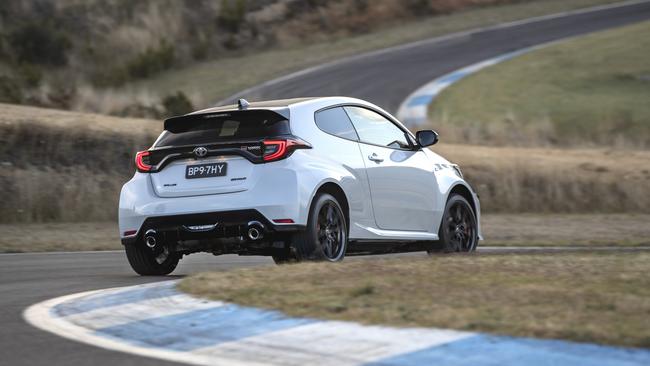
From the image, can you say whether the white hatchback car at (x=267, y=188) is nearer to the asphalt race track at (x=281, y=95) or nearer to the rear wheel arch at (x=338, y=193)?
the rear wheel arch at (x=338, y=193)

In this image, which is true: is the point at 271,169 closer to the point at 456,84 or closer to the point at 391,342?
the point at 391,342

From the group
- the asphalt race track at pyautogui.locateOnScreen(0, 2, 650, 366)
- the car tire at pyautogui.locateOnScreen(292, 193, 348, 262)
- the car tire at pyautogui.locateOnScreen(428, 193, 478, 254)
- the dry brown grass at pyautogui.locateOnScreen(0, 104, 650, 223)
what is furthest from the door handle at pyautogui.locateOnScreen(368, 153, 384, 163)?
the dry brown grass at pyautogui.locateOnScreen(0, 104, 650, 223)

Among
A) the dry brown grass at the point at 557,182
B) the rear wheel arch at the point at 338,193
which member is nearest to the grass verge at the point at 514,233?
the dry brown grass at the point at 557,182

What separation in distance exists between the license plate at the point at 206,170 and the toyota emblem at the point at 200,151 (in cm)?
8

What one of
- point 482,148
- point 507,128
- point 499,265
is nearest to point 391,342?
point 499,265

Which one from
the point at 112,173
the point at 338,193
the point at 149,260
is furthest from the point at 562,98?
the point at 149,260

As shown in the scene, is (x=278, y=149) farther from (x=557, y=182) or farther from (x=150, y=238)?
(x=557, y=182)

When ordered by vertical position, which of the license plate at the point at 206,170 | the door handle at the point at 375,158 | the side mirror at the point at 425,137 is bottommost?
the license plate at the point at 206,170

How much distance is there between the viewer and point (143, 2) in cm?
4119

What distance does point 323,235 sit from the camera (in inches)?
418

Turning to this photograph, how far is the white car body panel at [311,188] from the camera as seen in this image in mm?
10242

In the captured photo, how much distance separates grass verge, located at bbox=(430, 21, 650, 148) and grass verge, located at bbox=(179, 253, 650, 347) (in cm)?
1641

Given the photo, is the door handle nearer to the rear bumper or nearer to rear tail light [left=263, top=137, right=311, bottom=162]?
rear tail light [left=263, top=137, right=311, bottom=162]

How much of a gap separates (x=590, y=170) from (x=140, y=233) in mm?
13228
